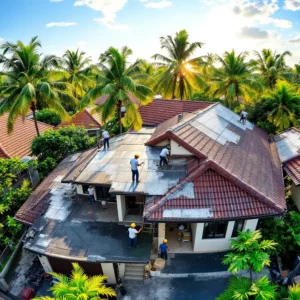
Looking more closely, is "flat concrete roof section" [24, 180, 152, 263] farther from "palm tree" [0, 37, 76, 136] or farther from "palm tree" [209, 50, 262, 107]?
"palm tree" [209, 50, 262, 107]

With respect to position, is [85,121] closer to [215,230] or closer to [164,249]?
[164,249]

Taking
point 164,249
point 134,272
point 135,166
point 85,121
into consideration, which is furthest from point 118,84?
point 134,272

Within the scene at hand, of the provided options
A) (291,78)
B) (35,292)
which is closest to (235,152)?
(35,292)

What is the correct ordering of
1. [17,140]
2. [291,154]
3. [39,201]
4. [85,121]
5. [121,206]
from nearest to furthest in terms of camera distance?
[121,206] → [39,201] → [291,154] → [17,140] → [85,121]

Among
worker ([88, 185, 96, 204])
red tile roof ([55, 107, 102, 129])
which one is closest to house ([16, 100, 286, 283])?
worker ([88, 185, 96, 204])

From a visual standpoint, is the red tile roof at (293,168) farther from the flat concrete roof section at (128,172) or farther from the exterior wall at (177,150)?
the flat concrete roof section at (128,172)
